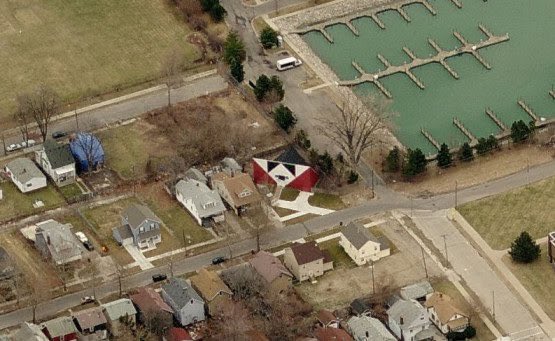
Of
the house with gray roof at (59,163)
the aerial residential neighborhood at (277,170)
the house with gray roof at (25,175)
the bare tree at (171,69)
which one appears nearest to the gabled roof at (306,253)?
the aerial residential neighborhood at (277,170)

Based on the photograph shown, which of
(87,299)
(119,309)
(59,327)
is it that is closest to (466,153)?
(119,309)

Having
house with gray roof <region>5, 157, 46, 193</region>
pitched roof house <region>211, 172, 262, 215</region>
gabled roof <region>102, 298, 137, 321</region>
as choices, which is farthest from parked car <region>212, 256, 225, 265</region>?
house with gray roof <region>5, 157, 46, 193</region>

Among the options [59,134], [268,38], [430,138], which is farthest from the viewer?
[268,38]

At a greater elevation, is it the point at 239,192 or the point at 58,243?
the point at 239,192

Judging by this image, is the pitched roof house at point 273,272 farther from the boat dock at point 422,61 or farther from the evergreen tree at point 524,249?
the boat dock at point 422,61

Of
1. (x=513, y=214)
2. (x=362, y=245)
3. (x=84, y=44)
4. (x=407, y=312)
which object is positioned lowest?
(x=407, y=312)

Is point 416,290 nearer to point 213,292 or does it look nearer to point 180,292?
point 213,292

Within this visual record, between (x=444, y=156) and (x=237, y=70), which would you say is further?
(x=237, y=70)
